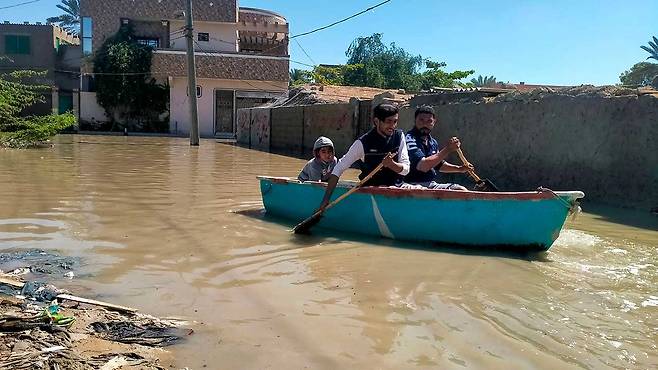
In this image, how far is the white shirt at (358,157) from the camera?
258 inches

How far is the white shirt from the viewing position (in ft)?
21.5

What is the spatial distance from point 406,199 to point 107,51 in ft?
106

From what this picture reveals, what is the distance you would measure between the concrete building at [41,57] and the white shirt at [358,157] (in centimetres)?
3301

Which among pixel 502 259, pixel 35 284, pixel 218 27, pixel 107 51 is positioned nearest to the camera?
pixel 35 284

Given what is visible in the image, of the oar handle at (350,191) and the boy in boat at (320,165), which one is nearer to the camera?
the oar handle at (350,191)

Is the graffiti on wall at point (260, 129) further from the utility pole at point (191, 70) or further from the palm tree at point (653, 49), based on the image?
the palm tree at point (653, 49)

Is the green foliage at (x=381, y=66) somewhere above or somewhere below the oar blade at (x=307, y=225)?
above

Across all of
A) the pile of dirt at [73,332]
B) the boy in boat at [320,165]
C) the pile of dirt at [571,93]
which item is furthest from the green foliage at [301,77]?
the pile of dirt at [73,332]

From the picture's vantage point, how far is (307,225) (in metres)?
6.97

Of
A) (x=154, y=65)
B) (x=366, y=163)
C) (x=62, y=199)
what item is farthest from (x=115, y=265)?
(x=154, y=65)

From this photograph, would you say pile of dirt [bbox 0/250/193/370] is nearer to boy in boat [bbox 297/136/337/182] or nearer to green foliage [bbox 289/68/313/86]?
boy in boat [bbox 297/136/337/182]

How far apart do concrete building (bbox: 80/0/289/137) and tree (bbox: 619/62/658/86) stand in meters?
25.1

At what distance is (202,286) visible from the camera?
484cm

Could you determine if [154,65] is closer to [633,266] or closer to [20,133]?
[20,133]
